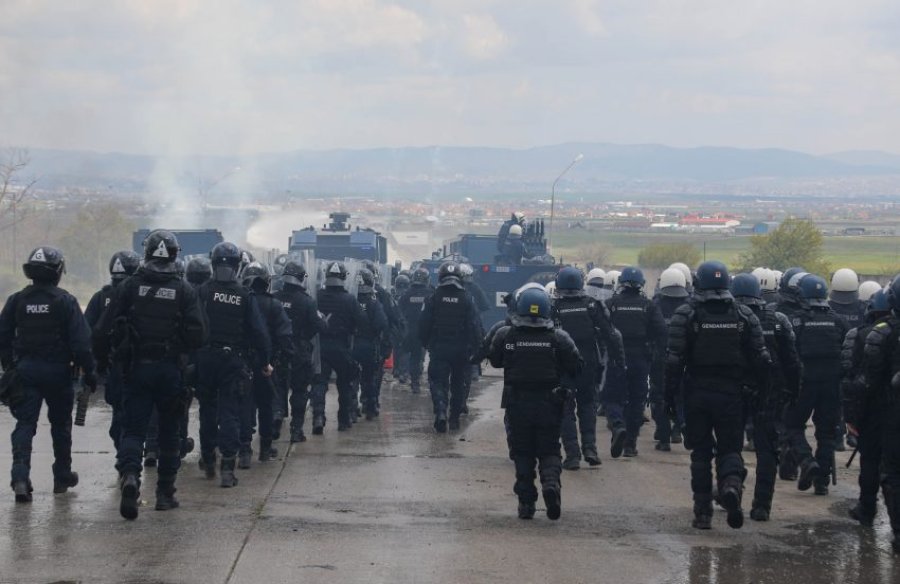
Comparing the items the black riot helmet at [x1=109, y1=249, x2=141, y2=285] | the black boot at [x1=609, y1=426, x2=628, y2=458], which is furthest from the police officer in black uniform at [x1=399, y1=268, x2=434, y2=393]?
the black riot helmet at [x1=109, y1=249, x2=141, y2=285]

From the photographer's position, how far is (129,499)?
976 centimetres

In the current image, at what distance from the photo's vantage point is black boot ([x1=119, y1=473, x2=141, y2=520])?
9727mm

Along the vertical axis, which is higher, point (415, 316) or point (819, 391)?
point (819, 391)

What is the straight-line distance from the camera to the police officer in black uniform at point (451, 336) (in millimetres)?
16016

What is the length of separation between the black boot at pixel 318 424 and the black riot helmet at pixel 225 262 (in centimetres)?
401

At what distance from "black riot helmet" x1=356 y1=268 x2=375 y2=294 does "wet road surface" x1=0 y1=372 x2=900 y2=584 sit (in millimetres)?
3845

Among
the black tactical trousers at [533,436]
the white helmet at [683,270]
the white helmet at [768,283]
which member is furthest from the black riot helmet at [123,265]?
the white helmet at [768,283]

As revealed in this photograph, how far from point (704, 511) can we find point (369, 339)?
770cm

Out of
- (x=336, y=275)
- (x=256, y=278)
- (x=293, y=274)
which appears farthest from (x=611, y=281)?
(x=256, y=278)

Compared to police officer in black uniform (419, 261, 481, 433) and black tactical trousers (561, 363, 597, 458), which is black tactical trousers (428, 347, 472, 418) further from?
black tactical trousers (561, 363, 597, 458)

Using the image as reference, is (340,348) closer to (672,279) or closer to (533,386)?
(672,279)

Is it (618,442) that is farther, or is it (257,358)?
(618,442)

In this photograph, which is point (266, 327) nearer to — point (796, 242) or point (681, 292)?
point (681, 292)

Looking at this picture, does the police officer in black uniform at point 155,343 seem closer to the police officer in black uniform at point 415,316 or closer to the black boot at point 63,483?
the black boot at point 63,483
